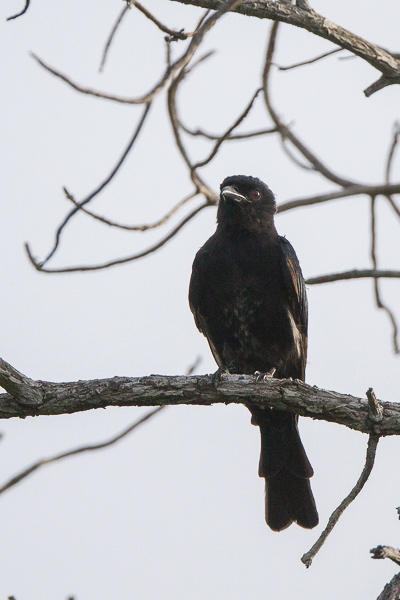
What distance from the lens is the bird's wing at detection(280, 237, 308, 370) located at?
19.2 ft

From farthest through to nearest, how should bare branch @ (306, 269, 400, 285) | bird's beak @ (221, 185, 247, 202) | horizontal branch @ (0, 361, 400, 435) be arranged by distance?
bird's beak @ (221, 185, 247, 202), bare branch @ (306, 269, 400, 285), horizontal branch @ (0, 361, 400, 435)

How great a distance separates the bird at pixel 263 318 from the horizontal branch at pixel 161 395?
43.1 inches

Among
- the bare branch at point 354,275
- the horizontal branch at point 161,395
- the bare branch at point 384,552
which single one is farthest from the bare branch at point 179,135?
the bare branch at point 384,552

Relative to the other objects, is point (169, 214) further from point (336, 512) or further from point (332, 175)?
point (336, 512)

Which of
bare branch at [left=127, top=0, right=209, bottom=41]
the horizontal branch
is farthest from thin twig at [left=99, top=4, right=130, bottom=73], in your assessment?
the horizontal branch

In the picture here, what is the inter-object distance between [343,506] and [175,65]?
2189mm

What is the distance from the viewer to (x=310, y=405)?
4.32m

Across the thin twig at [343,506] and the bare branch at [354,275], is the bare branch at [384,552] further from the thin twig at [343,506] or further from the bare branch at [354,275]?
the bare branch at [354,275]

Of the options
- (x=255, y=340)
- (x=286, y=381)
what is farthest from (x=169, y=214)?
(x=286, y=381)

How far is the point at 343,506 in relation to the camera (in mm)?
3688

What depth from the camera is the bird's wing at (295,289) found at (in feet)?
19.2

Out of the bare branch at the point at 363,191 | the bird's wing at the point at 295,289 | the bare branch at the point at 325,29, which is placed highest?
the bare branch at the point at 325,29

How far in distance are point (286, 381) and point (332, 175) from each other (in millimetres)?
1356

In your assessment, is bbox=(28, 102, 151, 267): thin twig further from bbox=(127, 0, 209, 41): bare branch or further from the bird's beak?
the bird's beak
